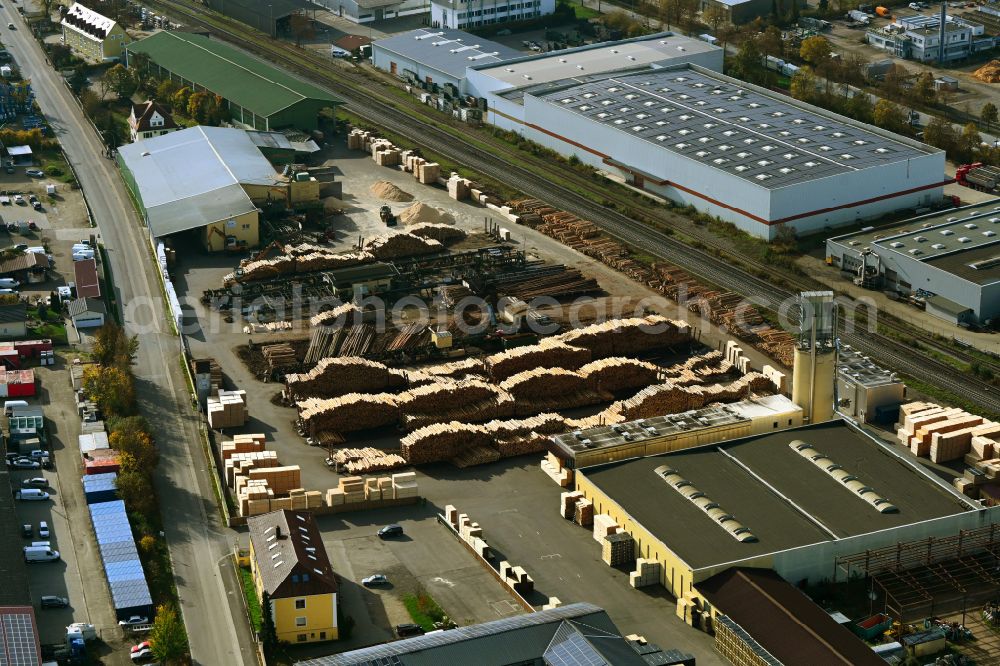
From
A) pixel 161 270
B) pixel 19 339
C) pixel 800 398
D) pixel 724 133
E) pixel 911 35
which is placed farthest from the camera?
pixel 911 35

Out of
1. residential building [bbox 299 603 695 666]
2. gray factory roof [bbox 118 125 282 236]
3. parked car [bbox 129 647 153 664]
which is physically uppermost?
gray factory roof [bbox 118 125 282 236]

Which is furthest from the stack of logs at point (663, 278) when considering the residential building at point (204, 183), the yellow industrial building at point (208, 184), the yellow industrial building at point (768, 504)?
the residential building at point (204, 183)

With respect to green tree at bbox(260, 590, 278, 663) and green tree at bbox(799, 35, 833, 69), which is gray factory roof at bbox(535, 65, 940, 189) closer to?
green tree at bbox(799, 35, 833, 69)

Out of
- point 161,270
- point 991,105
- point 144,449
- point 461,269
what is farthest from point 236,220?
point 991,105

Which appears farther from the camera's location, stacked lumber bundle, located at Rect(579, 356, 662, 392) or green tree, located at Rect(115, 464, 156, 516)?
stacked lumber bundle, located at Rect(579, 356, 662, 392)

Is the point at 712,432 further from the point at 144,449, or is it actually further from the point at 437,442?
the point at 144,449


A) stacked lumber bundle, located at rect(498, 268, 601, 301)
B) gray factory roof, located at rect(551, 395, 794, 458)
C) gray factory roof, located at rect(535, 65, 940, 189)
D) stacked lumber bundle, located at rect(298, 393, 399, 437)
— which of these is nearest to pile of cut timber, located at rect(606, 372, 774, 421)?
gray factory roof, located at rect(551, 395, 794, 458)

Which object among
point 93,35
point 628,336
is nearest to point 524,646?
point 628,336
